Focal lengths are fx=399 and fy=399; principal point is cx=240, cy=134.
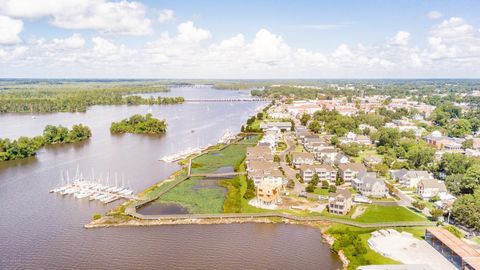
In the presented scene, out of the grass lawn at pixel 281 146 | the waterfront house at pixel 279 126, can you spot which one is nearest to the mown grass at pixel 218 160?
the grass lawn at pixel 281 146

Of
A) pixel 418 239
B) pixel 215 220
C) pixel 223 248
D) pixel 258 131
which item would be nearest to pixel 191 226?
pixel 215 220

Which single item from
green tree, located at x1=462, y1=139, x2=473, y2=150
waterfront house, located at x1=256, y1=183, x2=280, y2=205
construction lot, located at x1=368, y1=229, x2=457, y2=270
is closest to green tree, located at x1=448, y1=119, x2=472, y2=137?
green tree, located at x1=462, y1=139, x2=473, y2=150

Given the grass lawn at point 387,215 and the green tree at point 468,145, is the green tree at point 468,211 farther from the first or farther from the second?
the green tree at point 468,145

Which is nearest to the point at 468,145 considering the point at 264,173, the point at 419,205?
the point at 419,205

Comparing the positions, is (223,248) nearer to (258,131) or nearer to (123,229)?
(123,229)

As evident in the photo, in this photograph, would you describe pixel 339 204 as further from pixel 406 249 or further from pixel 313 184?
pixel 406 249

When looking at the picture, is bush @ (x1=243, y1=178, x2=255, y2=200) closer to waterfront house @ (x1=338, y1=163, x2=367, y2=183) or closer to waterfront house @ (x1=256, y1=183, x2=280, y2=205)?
waterfront house @ (x1=256, y1=183, x2=280, y2=205)

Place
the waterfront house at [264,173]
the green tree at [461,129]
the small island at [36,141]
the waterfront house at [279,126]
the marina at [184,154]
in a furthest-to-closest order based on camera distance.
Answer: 1. the waterfront house at [279,126]
2. the green tree at [461,129]
3. the small island at [36,141]
4. the marina at [184,154]
5. the waterfront house at [264,173]
